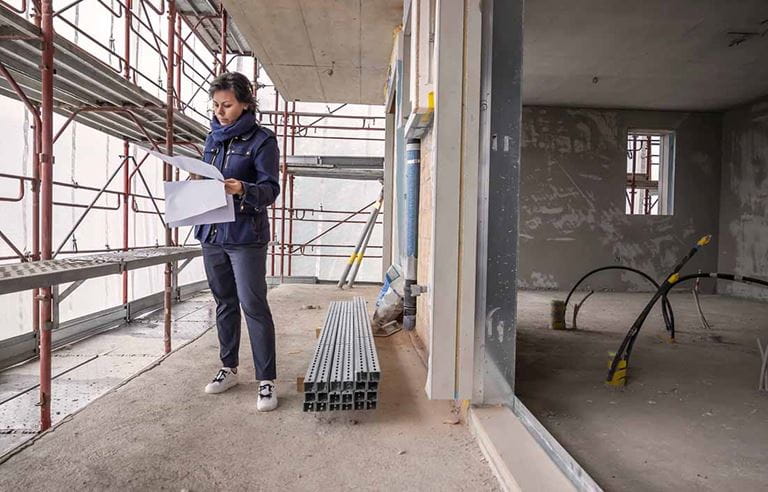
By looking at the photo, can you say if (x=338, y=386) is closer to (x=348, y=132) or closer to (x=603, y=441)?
(x=603, y=441)

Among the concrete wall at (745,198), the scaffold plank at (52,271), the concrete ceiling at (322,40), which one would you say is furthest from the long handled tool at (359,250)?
the concrete wall at (745,198)

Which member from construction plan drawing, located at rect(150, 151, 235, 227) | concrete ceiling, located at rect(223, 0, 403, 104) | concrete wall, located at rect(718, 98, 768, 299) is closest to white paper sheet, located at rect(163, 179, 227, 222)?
construction plan drawing, located at rect(150, 151, 235, 227)

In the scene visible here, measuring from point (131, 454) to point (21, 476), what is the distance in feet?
0.93

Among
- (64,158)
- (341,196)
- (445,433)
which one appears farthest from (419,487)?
(341,196)

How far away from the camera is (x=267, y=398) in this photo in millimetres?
1913

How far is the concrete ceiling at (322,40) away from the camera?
12.9ft

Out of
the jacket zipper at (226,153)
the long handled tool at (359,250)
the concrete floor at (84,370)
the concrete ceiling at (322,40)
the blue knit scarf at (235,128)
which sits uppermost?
the concrete ceiling at (322,40)

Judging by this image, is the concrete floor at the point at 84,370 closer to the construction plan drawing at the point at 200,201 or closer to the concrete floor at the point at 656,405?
the construction plan drawing at the point at 200,201

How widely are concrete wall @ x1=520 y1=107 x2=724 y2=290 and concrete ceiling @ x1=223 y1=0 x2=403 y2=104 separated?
2733mm

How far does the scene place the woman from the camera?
189 centimetres

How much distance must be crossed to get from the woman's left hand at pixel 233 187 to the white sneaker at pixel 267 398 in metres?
0.80

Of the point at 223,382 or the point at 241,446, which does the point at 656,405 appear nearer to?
the point at 241,446

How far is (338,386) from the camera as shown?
179 centimetres

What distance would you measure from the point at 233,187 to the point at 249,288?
428 millimetres
